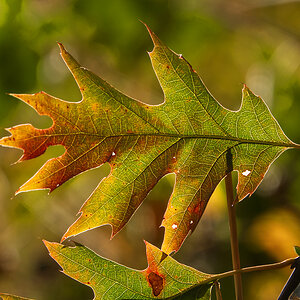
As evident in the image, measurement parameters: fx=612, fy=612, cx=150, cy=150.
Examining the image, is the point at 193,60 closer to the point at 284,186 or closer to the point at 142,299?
the point at 284,186

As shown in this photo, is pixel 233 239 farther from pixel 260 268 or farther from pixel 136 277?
pixel 136 277

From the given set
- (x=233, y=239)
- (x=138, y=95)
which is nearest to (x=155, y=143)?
(x=233, y=239)

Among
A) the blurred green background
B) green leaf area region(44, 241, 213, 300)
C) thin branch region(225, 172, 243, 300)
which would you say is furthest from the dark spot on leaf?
the blurred green background

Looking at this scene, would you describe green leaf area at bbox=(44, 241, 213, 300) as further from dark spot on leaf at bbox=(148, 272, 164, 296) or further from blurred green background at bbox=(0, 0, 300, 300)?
blurred green background at bbox=(0, 0, 300, 300)

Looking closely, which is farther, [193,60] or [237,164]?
[193,60]

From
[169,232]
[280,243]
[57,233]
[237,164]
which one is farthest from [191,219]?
[57,233]

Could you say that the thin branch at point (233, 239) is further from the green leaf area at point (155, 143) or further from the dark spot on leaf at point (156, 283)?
the dark spot on leaf at point (156, 283)

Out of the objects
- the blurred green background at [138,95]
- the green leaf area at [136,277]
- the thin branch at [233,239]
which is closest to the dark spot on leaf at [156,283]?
the green leaf area at [136,277]
